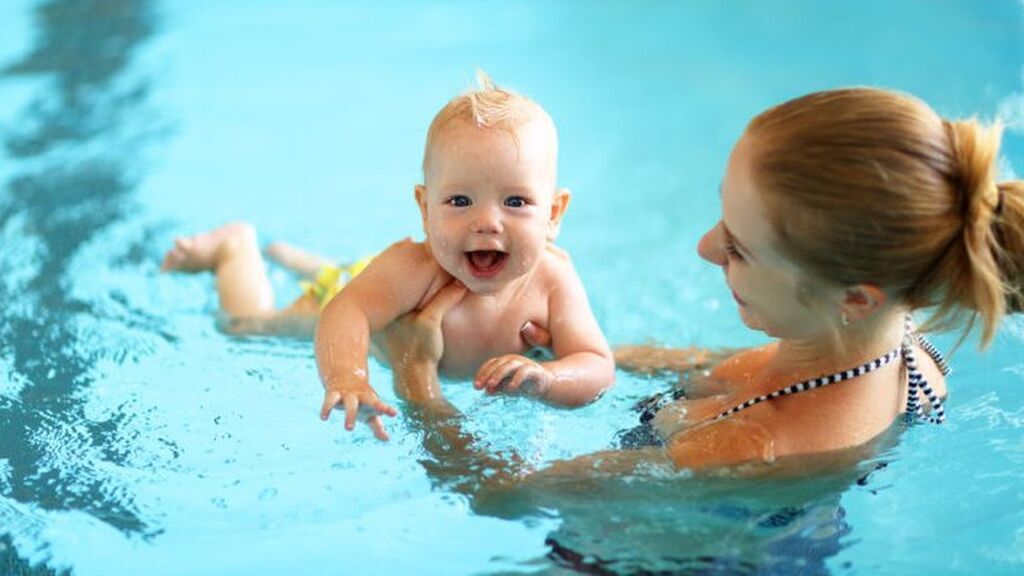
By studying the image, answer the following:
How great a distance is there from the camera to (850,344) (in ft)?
6.64

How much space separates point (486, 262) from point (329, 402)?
463mm

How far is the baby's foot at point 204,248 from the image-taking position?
3.26 m

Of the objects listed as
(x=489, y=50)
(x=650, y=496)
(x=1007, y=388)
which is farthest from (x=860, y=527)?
(x=489, y=50)

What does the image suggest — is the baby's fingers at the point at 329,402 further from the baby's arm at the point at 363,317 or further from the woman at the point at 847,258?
the woman at the point at 847,258

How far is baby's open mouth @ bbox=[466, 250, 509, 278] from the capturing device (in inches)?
92.2

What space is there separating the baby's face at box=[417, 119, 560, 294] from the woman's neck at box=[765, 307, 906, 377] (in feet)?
1.73

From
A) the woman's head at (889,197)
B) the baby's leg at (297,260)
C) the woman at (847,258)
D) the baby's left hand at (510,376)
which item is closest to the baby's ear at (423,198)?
the baby's left hand at (510,376)

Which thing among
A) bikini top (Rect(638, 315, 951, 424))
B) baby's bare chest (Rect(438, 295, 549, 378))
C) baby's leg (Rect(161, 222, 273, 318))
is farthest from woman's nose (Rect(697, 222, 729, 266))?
baby's leg (Rect(161, 222, 273, 318))

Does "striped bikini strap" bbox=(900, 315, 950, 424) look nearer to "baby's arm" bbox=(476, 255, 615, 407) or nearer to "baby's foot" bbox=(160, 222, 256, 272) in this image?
"baby's arm" bbox=(476, 255, 615, 407)

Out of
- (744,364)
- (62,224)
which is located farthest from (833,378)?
(62,224)

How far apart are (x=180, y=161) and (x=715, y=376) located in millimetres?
2393

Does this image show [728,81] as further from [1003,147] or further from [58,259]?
[58,259]

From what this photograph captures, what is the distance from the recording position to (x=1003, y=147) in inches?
140

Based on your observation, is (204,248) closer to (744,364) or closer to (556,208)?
(556,208)
